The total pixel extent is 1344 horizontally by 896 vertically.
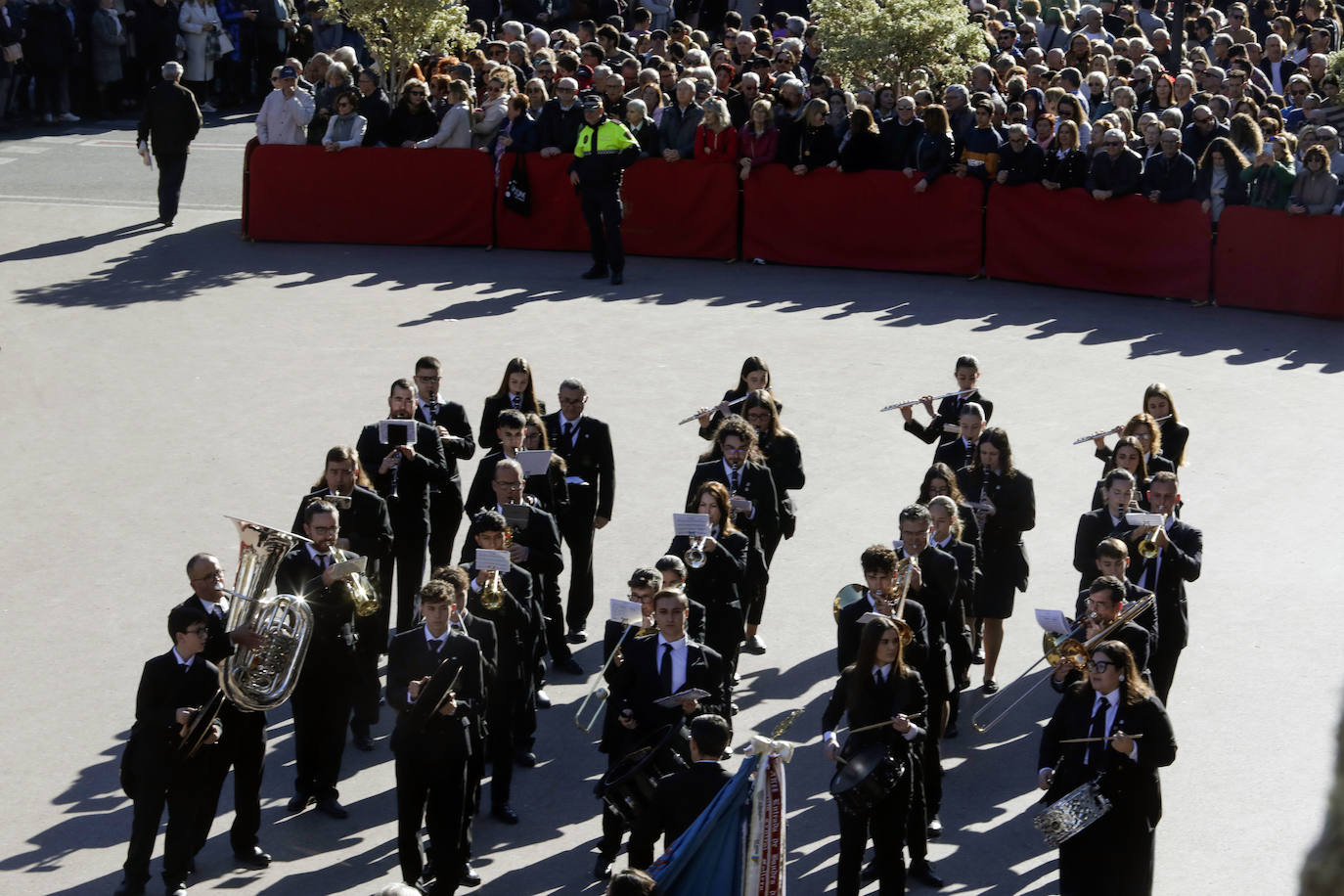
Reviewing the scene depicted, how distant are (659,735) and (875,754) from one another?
1.07 m

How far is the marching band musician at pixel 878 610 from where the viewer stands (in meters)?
9.08

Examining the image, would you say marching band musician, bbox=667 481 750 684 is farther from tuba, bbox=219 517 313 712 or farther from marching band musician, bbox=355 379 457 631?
tuba, bbox=219 517 313 712

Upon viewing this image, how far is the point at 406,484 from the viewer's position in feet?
38.1

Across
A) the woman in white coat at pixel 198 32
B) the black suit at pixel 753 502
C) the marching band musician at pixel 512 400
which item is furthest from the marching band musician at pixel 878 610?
the woman in white coat at pixel 198 32

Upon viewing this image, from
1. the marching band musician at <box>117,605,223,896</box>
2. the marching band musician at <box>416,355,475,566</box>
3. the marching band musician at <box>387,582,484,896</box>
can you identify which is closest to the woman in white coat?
the marching band musician at <box>416,355,475,566</box>

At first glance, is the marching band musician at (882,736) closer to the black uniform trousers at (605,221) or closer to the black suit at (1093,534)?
the black suit at (1093,534)

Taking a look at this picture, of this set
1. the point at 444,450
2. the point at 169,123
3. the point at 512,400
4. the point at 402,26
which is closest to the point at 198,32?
the point at 402,26

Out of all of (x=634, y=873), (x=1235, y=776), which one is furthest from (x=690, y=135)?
(x=634, y=873)

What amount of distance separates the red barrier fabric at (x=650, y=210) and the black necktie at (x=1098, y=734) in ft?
46.3

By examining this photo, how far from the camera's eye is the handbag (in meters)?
21.5

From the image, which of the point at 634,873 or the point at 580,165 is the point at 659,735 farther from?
the point at 580,165

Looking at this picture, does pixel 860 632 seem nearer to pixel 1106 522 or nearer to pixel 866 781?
pixel 866 781

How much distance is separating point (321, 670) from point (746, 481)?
301 centimetres

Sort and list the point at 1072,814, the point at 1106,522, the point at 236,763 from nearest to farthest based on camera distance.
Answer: the point at 1072,814, the point at 236,763, the point at 1106,522
